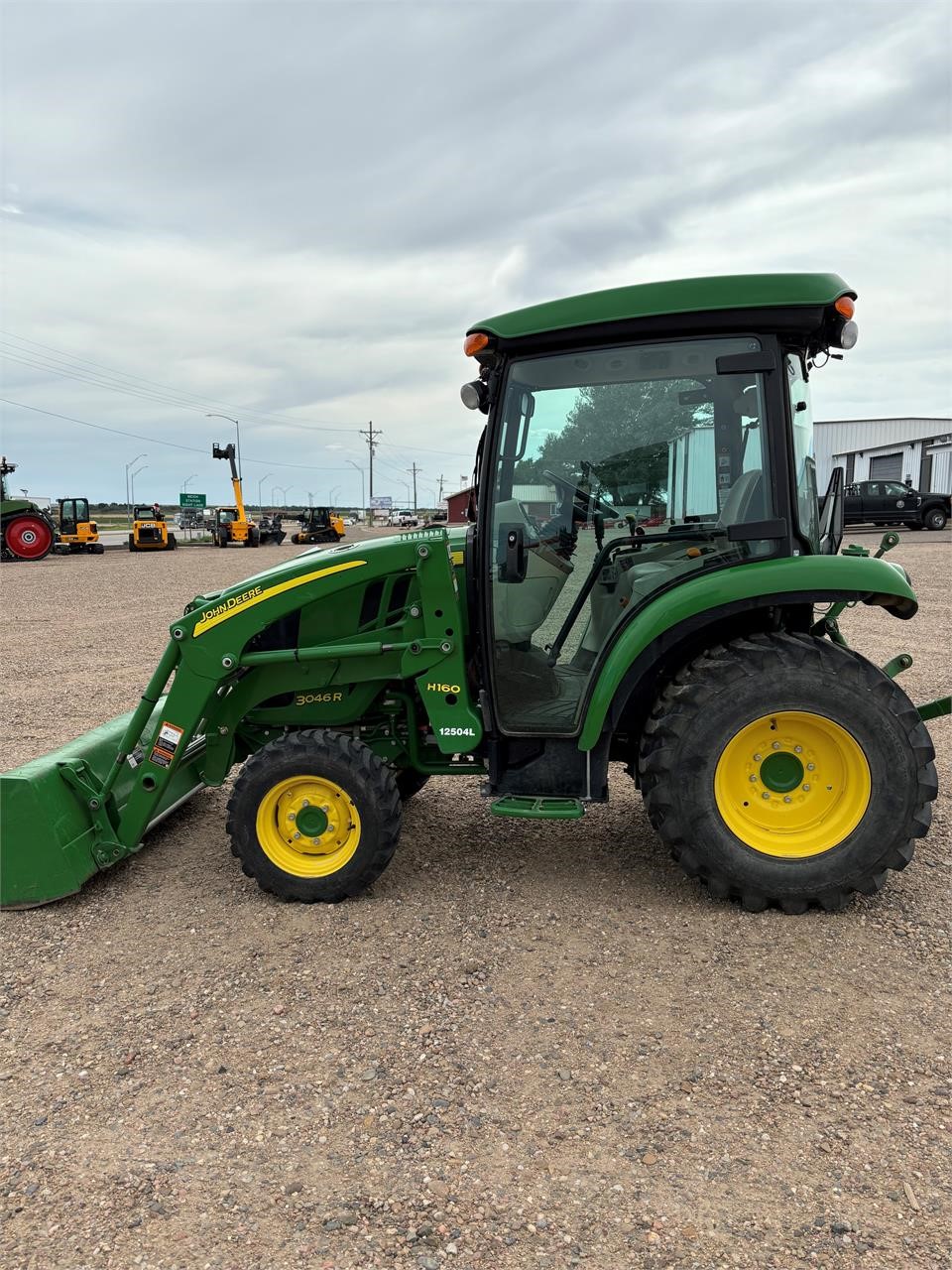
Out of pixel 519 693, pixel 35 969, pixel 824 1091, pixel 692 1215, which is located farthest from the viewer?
pixel 519 693

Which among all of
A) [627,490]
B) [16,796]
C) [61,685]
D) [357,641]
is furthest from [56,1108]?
[61,685]

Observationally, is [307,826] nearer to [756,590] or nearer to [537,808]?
[537,808]

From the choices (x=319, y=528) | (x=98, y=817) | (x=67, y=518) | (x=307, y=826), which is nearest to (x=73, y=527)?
(x=67, y=518)

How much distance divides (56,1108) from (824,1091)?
221 cm

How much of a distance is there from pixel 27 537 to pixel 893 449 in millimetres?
35440

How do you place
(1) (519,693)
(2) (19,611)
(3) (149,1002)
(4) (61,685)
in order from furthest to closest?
(2) (19,611) → (4) (61,685) → (1) (519,693) → (3) (149,1002)

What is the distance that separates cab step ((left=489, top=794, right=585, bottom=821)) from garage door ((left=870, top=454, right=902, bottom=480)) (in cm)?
3972

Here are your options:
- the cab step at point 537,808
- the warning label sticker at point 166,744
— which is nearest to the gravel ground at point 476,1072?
the cab step at point 537,808

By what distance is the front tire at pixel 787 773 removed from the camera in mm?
3328

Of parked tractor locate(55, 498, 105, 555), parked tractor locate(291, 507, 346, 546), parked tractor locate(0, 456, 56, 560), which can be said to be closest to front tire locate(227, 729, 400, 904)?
parked tractor locate(0, 456, 56, 560)

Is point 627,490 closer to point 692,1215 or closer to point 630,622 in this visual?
point 630,622

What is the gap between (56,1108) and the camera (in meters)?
2.46

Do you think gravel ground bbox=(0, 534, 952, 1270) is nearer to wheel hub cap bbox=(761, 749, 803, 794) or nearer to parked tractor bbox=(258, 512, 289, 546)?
wheel hub cap bbox=(761, 749, 803, 794)

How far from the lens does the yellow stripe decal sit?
3.71 meters
